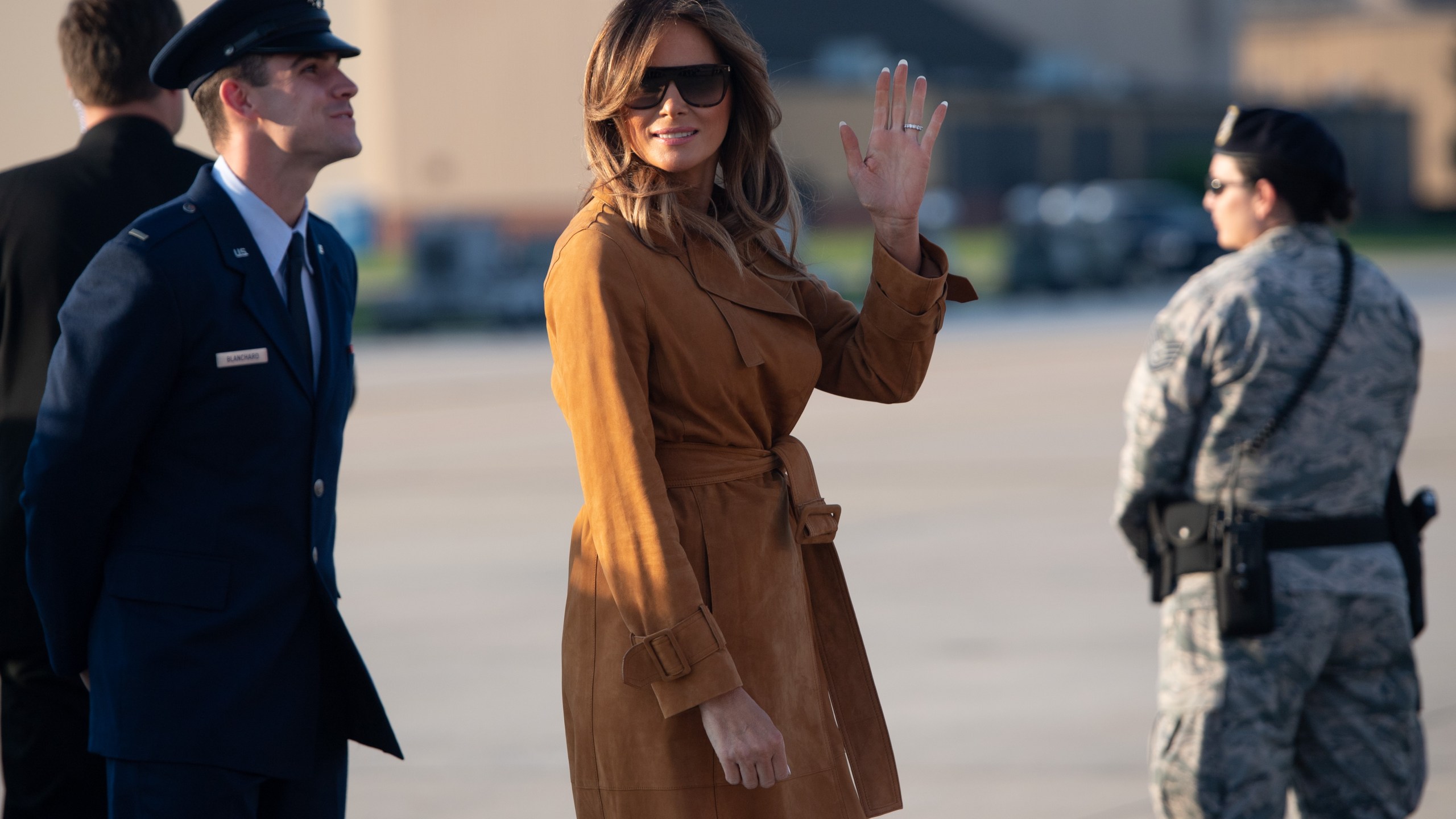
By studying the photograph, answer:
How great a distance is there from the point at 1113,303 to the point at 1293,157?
2462cm

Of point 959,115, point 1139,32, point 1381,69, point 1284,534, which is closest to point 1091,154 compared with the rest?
point 959,115

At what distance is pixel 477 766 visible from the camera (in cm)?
525

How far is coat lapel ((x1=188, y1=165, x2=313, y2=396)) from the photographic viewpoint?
280 cm

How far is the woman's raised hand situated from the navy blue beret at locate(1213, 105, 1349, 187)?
1.11 meters

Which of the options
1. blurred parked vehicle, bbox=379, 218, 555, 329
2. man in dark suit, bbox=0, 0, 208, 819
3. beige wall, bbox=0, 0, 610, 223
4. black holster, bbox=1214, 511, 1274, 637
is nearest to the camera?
man in dark suit, bbox=0, 0, 208, 819

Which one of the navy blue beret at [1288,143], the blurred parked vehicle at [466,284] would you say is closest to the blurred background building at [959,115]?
the blurred parked vehicle at [466,284]

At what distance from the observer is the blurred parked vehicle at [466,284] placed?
77.4ft

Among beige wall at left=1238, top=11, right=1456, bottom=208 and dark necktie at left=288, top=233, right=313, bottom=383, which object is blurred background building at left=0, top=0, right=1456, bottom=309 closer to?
beige wall at left=1238, top=11, right=1456, bottom=208

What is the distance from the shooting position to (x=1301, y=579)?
11.4ft

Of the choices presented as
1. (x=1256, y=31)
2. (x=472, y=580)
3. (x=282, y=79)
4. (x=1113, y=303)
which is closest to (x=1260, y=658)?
(x=282, y=79)

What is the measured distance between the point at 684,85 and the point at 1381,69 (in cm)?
7758

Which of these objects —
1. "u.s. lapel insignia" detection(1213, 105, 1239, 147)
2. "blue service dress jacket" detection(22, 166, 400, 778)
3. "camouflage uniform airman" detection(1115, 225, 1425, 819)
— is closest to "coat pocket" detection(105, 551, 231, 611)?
"blue service dress jacket" detection(22, 166, 400, 778)

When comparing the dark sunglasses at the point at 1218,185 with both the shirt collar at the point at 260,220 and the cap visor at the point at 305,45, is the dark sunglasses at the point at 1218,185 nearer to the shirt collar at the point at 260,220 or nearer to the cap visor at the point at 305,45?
the cap visor at the point at 305,45

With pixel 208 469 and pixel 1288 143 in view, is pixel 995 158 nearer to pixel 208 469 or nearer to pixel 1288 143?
pixel 1288 143
